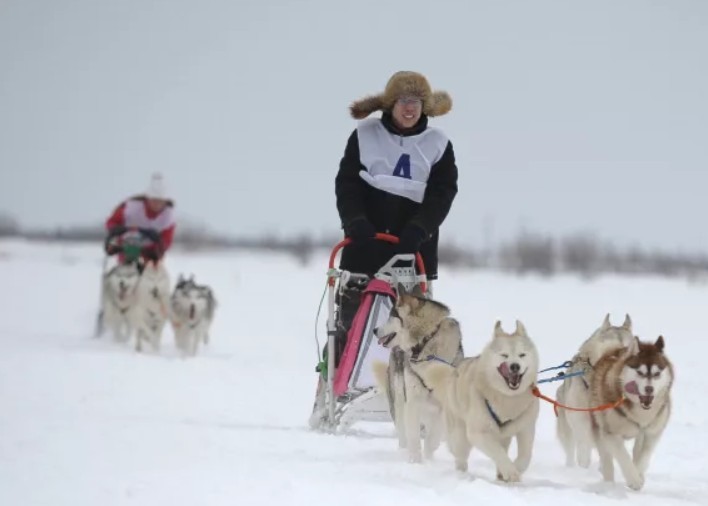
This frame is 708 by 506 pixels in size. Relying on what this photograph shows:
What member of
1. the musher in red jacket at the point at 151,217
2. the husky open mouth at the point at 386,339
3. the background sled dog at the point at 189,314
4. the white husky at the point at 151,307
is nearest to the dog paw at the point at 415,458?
the husky open mouth at the point at 386,339

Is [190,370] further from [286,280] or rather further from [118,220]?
[286,280]

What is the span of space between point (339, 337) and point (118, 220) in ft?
25.1

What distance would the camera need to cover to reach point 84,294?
24.2m

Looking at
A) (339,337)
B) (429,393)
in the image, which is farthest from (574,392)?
(339,337)

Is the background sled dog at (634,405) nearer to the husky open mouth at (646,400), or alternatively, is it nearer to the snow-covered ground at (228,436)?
the husky open mouth at (646,400)

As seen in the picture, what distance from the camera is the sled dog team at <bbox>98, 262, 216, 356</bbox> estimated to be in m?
12.1

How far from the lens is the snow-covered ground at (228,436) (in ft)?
12.7

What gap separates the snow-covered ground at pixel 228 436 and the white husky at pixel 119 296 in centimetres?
28

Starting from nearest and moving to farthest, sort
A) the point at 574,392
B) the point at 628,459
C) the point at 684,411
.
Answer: the point at 628,459 → the point at 574,392 → the point at 684,411

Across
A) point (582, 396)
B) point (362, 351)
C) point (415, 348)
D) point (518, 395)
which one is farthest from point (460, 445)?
point (362, 351)

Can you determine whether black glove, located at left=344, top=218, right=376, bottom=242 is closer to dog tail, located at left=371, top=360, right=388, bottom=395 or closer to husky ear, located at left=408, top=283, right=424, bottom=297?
husky ear, located at left=408, top=283, right=424, bottom=297

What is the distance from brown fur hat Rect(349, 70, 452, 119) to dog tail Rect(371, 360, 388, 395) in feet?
4.93

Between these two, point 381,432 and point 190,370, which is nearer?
point 381,432

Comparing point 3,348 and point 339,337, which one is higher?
point 339,337
